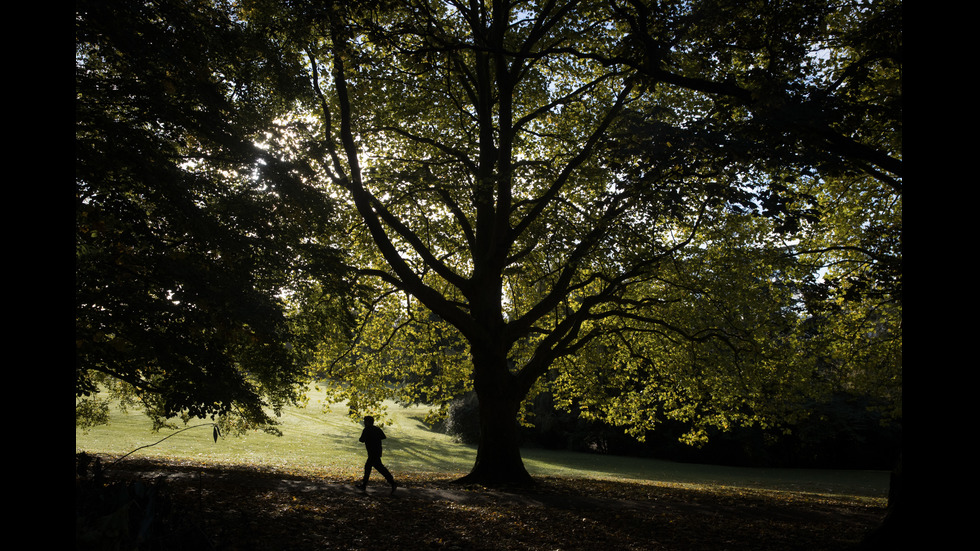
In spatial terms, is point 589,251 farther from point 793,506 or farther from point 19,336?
point 19,336

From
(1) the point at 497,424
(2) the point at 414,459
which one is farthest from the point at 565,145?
(2) the point at 414,459

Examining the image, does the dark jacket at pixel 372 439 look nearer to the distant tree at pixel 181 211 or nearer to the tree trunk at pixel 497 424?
the tree trunk at pixel 497 424

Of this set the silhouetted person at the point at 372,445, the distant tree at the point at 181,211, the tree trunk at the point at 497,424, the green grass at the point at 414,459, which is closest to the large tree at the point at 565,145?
the tree trunk at the point at 497,424

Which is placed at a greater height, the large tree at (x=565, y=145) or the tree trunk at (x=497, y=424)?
the large tree at (x=565, y=145)

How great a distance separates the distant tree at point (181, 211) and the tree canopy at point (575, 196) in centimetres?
24

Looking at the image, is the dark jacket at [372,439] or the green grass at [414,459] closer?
the dark jacket at [372,439]

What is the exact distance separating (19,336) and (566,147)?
14167mm

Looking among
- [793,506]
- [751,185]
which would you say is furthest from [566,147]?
[793,506]

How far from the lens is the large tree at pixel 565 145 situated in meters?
7.18

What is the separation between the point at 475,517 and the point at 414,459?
19.4 metres

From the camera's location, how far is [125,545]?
142 inches

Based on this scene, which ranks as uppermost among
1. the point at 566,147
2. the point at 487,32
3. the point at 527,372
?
the point at 487,32

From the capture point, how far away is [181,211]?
7.01 metres

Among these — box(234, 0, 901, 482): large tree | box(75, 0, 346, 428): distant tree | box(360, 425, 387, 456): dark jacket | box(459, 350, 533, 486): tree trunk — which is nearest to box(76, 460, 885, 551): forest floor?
box(459, 350, 533, 486): tree trunk
